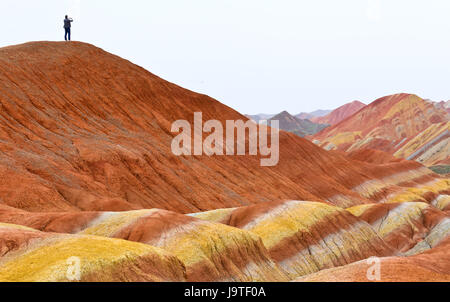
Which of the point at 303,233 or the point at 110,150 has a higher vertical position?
the point at 110,150

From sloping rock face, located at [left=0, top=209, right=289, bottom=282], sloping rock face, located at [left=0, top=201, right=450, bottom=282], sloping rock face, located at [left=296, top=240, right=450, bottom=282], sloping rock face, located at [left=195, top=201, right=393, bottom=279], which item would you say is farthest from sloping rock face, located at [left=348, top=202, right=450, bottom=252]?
sloping rock face, located at [left=296, top=240, right=450, bottom=282]

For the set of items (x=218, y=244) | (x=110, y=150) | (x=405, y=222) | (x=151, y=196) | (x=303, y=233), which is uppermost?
(x=110, y=150)

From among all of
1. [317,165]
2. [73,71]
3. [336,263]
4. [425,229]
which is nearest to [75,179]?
[336,263]

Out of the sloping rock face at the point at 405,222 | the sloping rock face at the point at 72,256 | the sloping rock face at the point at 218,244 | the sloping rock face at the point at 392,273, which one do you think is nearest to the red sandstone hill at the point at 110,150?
the sloping rock face at the point at 218,244

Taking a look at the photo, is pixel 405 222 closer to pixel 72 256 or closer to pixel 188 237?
pixel 188 237

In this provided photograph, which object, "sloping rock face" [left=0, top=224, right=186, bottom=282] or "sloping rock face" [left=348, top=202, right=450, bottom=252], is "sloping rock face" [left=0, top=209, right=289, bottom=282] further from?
"sloping rock face" [left=348, top=202, right=450, bottom=252]

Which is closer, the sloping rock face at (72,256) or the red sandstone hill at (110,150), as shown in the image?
the sloping rock face at (72,256)

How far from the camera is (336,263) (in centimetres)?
4322

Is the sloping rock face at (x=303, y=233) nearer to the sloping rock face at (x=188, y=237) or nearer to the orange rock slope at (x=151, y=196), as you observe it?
the orange rock slope at (x=151, y=196)

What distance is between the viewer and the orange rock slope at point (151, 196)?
23.3 metres

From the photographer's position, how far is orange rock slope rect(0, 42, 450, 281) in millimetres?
23328

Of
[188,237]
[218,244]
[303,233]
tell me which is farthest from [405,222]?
[188,237]

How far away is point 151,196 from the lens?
5856cm
